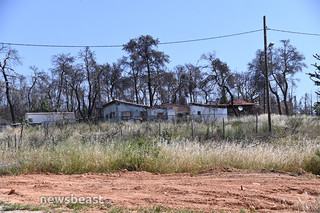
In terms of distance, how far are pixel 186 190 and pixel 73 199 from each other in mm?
2210

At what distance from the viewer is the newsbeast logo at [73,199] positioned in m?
4.98

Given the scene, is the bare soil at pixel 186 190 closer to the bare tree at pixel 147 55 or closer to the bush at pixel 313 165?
the bush at pixel 313 165

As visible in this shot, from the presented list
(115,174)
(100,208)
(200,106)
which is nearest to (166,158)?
(115,174)

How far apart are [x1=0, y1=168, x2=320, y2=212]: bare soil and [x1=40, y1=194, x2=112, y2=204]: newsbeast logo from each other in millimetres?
109

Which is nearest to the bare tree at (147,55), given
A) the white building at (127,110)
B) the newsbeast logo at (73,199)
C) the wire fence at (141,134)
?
the white building at (127,110)

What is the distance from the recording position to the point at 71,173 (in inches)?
339

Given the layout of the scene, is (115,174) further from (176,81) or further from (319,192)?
(176,81)

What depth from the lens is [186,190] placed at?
5641mm

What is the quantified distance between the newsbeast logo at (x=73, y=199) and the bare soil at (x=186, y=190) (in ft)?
0.36

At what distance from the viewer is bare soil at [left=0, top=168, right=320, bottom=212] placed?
4.81 meters

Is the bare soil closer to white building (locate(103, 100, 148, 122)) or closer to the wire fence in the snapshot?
the wire fence

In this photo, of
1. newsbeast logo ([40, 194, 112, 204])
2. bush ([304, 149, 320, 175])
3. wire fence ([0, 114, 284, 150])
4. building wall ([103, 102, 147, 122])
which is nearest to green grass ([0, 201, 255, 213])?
newsbeast logo ([40, 194, 112, 204])

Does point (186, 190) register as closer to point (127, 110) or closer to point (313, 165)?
point (313, 165)

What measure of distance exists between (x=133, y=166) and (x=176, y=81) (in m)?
44.4
